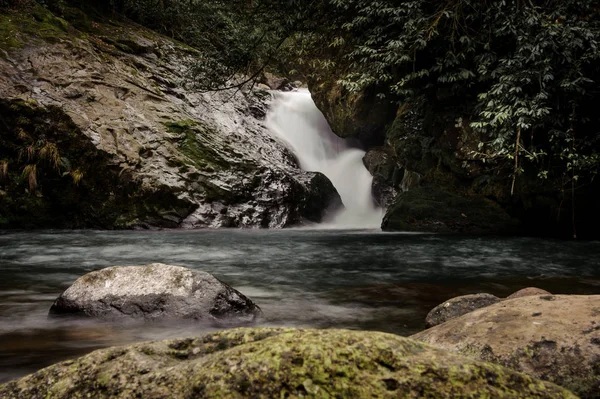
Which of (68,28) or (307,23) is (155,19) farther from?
(307,23)

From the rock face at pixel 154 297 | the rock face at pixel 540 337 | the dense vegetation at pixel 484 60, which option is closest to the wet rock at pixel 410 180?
the dense vegetation at pixel 484 60

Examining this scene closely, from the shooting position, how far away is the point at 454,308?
3504 mm

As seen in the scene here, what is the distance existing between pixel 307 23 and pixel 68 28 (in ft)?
25.6

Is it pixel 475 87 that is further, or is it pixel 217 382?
pixel 475 87

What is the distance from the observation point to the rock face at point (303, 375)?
1.29 m

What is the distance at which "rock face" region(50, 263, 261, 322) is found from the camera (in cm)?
362

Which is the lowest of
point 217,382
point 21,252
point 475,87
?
point 21,252

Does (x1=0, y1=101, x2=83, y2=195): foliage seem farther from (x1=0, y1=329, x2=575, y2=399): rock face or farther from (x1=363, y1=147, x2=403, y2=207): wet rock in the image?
(x1=0, y1=329, x2=575, y2=399): rock face

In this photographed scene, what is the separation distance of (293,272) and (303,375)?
16.5ft

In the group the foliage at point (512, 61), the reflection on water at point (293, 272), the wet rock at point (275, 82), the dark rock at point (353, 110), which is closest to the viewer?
the reflection on water at point (293, 272)

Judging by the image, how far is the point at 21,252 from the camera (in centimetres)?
746

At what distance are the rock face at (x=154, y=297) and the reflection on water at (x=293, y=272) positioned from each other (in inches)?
5.6

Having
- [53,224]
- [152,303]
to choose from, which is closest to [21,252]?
[53,224]

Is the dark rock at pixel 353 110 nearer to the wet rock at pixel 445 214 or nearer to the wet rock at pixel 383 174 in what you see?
the wet rock at pixel 383 174
